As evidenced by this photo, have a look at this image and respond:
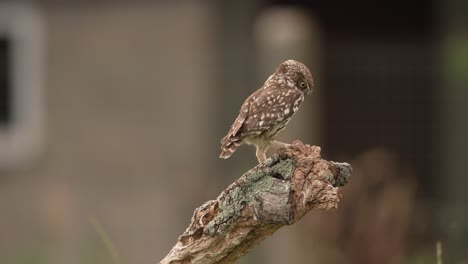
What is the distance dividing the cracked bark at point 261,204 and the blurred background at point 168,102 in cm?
931

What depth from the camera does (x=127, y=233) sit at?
14.9 metres

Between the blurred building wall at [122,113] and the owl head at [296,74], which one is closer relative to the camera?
the owl head at [296,74]

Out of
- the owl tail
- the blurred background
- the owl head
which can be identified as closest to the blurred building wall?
the blurred background

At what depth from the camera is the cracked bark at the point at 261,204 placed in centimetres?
431

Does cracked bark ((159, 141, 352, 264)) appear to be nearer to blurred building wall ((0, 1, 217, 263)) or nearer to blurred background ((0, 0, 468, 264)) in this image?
blurred background ((0, 0, 468, 264))

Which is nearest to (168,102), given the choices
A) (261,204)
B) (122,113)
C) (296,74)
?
(122,113)

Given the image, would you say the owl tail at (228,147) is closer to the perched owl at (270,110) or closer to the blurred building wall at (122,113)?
the perched owl at (270,110)

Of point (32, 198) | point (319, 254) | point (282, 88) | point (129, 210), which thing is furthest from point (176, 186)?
point (282, 88)

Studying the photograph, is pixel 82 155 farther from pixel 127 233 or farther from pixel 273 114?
pixel 273 114

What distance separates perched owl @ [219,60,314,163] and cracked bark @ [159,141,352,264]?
1.68 feet

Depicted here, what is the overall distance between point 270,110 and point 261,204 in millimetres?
896

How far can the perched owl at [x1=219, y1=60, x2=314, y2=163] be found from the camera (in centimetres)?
511

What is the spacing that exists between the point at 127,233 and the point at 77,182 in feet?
2.67

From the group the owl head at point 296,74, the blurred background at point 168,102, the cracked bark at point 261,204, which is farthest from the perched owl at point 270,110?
the blurred background at point 168,102
